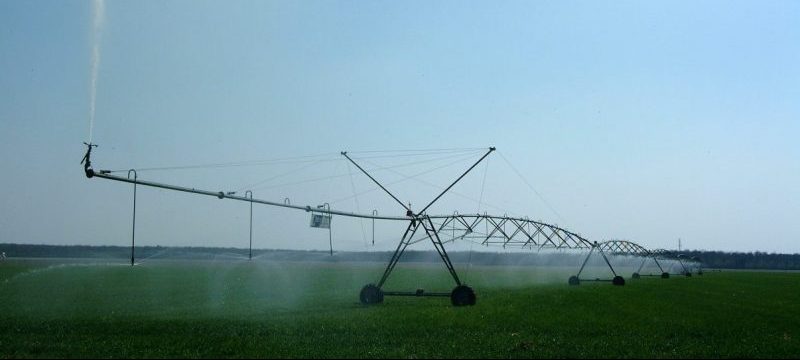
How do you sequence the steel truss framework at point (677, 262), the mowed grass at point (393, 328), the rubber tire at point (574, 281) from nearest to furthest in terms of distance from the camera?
the mowed grass at point (393, 328)
the rubber tire at point (574, 281)
the steel truss framework at point (677, 262)

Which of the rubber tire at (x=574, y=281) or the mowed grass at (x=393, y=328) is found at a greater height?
the rubber tire at (x=574, y=281)

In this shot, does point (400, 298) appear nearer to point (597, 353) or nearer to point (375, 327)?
point (375, 327)

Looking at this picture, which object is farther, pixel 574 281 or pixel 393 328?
pixel 574 281

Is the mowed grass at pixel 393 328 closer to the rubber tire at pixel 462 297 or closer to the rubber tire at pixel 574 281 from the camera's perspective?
the rubber tire at pixel 462 297

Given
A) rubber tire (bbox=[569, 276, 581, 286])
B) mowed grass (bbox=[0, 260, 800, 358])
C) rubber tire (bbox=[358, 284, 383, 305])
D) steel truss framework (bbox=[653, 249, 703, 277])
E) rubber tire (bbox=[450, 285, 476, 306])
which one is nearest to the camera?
mowed grass (bbox=[0, 260, 800, 358])

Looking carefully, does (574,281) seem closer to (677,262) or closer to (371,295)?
(371,295)

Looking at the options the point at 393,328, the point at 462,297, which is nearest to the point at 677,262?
the point at 462,297

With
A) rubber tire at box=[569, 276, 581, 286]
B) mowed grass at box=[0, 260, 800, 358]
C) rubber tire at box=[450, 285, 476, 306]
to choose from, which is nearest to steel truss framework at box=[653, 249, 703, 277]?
rubber tire at box=[569, 276, 581, 286]

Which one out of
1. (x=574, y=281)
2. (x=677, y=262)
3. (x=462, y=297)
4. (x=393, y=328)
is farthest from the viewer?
(x=677, y=262)

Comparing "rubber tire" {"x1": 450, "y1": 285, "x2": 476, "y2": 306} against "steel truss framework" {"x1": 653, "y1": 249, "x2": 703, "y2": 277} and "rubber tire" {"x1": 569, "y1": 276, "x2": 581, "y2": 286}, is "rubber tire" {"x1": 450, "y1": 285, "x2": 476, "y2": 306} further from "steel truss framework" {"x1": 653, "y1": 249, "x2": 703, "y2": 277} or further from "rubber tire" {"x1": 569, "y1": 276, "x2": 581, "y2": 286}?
"steel truss framework" {"x1": 653, "y1": 249, "x2": 703, "y2": 277}

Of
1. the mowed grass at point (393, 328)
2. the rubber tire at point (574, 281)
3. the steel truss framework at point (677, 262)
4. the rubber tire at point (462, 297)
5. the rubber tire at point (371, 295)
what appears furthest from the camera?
the steel truss framework at point (677, 262)

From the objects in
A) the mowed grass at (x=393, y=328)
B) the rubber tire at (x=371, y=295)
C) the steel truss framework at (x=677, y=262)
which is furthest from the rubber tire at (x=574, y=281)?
the steel truss framework at (x=677, y=262)

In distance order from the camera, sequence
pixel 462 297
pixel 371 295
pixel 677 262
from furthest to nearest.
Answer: pixel 677 262, pixel 371 295, pixel 462 297

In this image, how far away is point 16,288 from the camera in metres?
38.0
